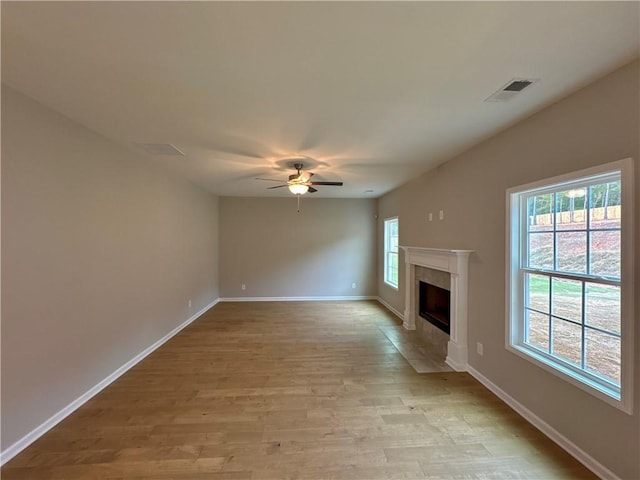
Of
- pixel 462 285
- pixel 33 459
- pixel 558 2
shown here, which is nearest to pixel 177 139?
pixel 33 459

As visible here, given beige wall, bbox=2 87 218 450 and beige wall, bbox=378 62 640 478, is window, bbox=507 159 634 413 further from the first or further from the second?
beige wall, bbox=2 87 218 450

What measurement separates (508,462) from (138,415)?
2849 millimetres

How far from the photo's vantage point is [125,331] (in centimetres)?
319

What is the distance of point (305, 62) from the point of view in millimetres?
1657

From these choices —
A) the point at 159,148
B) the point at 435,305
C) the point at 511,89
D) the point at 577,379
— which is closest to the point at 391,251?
the point at 435,305

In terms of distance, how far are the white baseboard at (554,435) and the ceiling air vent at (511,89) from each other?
97.8 inches

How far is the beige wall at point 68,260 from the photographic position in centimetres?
194

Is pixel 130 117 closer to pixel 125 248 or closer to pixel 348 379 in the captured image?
pixel 125 248

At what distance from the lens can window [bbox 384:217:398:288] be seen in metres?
6.05

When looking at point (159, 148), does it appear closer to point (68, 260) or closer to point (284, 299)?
point (68, 260)

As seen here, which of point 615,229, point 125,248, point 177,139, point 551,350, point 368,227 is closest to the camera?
point 615,229

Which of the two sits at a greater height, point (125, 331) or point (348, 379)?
point (125, 331)

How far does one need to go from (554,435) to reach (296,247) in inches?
218

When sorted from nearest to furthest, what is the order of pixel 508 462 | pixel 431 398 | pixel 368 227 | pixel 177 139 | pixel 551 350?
pixel 508 462, pixel 551 350, pixel 431 398, pixel 177 139, pixel 368 227
